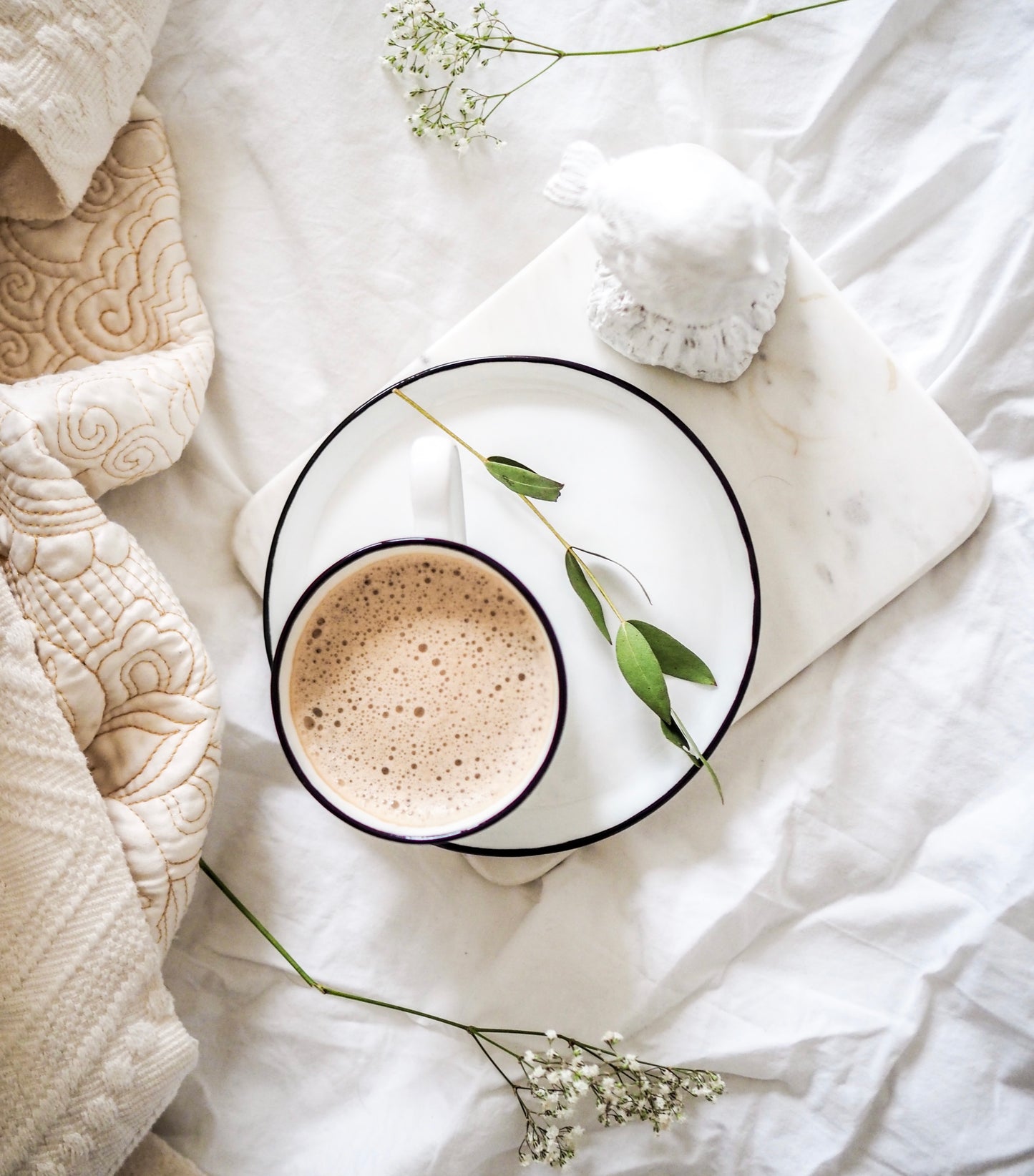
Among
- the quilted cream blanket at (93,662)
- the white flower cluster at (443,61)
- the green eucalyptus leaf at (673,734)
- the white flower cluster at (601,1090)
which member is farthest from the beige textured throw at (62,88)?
the white flower cluster at (601,1090)

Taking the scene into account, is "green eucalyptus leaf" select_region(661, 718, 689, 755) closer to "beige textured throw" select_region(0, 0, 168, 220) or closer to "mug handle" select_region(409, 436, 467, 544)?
"mug handle" select_region(409, 436, 467, 544)

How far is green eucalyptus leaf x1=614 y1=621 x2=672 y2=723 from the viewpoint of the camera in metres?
0.72

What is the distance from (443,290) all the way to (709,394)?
30cm

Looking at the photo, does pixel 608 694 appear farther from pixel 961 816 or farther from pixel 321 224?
pixel 321 224

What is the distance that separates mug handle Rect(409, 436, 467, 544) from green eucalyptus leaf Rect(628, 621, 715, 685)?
179 millimetres

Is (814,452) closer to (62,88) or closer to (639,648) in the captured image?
(639,648)

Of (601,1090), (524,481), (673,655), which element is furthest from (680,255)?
(601,1090)

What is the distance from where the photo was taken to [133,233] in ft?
2.89

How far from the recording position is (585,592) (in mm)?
753

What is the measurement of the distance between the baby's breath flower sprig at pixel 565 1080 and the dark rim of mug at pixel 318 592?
225 millimetres

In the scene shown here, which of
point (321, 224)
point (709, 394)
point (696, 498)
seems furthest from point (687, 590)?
point (321, 224)

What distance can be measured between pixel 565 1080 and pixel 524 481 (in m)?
0.53

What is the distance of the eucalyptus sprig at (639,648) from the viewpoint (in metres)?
0.72

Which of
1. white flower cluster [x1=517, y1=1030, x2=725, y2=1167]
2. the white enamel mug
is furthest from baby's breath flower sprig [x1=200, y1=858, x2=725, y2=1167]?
the white enamel mug
